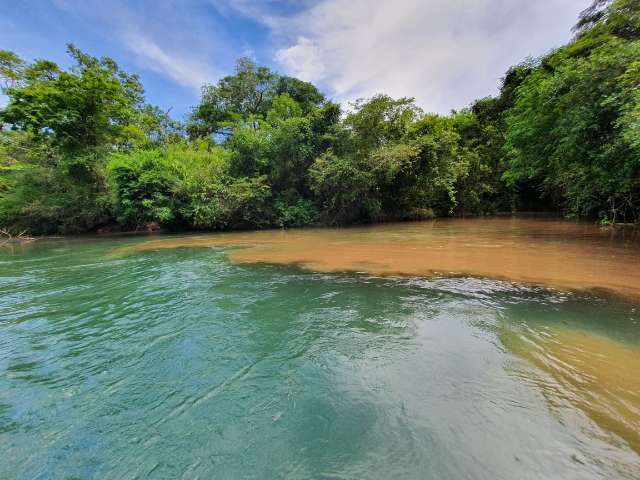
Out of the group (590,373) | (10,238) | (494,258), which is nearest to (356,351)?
(590,373)

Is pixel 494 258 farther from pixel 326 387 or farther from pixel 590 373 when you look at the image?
pixel 326 387

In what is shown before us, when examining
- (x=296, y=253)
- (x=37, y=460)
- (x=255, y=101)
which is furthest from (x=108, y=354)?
(x=255, y=101)

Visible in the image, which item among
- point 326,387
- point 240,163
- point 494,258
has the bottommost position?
point 326,387

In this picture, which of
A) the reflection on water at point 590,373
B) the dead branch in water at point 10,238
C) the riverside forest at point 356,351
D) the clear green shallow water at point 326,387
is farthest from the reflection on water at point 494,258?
the dead branch in water at point 10,238

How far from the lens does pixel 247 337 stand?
3.63 m

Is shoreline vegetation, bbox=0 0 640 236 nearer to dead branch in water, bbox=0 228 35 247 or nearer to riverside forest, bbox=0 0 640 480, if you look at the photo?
dead branch in water, bbox=0 228 35 247

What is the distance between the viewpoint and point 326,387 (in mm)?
2635

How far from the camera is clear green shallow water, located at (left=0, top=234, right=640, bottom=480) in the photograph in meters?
1.90

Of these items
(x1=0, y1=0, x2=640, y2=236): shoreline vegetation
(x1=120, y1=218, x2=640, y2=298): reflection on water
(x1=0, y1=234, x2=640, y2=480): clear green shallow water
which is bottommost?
(x1=0, y1=234, x2=640, y2=480): clear green shallow water

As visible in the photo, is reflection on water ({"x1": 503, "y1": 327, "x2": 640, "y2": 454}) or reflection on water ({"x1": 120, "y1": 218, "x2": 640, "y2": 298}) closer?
reflection on water ({"x1": 503, "y1": 327, "x2": 640, "y2": 454})

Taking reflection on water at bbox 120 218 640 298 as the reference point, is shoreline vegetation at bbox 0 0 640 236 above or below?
above

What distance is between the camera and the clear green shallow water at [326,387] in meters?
1.90

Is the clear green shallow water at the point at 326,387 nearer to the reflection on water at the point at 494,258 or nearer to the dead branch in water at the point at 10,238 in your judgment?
the reflection on water at the point at 494,258

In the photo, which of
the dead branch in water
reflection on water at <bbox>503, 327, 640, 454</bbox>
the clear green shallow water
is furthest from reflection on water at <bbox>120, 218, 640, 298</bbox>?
the dead branch in water
